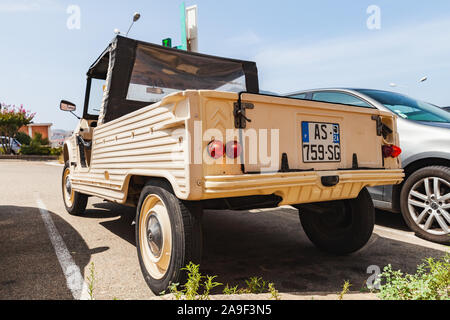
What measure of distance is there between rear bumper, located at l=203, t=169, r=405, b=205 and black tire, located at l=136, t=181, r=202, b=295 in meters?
0.28

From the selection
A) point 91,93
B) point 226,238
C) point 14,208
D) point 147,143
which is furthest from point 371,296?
point 14,208

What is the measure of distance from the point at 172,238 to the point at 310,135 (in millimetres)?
1305

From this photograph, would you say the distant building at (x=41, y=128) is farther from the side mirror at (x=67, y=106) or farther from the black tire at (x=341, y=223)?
the black tire at (x=341, y=223)

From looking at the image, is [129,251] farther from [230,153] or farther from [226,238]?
[230,153]

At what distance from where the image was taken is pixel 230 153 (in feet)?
6.90

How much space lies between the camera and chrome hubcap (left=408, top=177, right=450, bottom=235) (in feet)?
11.0

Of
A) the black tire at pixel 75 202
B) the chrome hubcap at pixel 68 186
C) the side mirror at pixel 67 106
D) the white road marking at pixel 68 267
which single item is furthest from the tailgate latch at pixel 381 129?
the chrome hubcap at pixel 68 186

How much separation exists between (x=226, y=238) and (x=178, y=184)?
6.73 feet

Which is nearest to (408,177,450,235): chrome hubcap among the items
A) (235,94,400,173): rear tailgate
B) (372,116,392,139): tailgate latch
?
(235,94,400,173): rear tailgate

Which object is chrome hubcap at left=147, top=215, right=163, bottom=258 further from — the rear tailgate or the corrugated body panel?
the rear tailgate

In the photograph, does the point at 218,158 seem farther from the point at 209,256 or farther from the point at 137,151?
the point at 209,256

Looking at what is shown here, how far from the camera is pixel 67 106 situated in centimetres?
468

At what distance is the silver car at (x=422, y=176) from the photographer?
340cm
